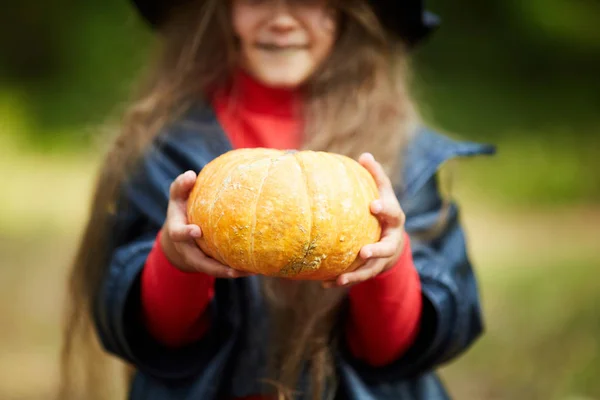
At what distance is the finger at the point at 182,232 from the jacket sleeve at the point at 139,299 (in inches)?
12.8

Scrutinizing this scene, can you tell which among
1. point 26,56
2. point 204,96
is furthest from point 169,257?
point 26,56

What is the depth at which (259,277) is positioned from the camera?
1929 millimetres

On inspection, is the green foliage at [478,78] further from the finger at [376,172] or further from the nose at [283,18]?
the finger at [376,172]

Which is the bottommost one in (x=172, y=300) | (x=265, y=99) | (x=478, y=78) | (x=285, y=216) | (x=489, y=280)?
(x=478, y=78)

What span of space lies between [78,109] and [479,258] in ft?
11.6

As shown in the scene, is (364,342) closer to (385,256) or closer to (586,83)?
(385,256)

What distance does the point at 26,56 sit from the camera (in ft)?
22.6

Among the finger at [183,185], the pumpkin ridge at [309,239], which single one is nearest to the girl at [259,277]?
the finger at [183,185]

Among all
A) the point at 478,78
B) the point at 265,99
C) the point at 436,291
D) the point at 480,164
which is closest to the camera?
the point at 436,291

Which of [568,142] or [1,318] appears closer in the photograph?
[1,318]

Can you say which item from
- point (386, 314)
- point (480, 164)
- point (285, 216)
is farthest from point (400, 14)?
point (480, 164)

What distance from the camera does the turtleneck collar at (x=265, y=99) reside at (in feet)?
7.07

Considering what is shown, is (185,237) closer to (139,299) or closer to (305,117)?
(139,299)

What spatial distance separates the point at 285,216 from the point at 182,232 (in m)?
0.22
